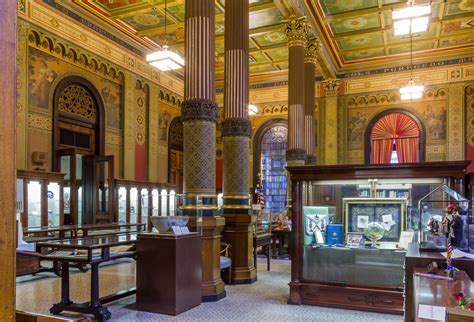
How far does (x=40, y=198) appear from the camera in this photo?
361 inches

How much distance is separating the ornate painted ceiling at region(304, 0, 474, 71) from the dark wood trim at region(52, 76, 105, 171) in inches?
256

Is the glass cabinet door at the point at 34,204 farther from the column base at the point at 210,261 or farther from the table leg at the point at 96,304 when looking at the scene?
the column base at the point at 210,261

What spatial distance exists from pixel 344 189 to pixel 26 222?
271 inches

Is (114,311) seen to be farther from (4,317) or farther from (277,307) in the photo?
(4,317)

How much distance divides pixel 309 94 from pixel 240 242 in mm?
6544

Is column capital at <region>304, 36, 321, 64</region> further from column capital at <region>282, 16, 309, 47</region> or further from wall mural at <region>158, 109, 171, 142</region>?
wall mural at <region>158, 109, 171, 142</region>

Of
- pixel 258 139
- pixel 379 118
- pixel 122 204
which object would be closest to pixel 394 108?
pixel 379 118

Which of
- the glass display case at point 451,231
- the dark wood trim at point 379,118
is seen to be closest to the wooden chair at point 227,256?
the glass display case at point 451,231

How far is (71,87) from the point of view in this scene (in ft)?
36.4

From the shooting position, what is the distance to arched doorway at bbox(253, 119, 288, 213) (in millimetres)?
17141

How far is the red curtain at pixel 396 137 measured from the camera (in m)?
15.3

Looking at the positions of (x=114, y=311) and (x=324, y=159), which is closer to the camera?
(x=114, y=311)

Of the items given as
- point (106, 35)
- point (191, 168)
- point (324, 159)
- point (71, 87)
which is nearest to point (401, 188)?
point (191, 168)

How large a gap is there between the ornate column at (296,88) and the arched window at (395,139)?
6378 mm
